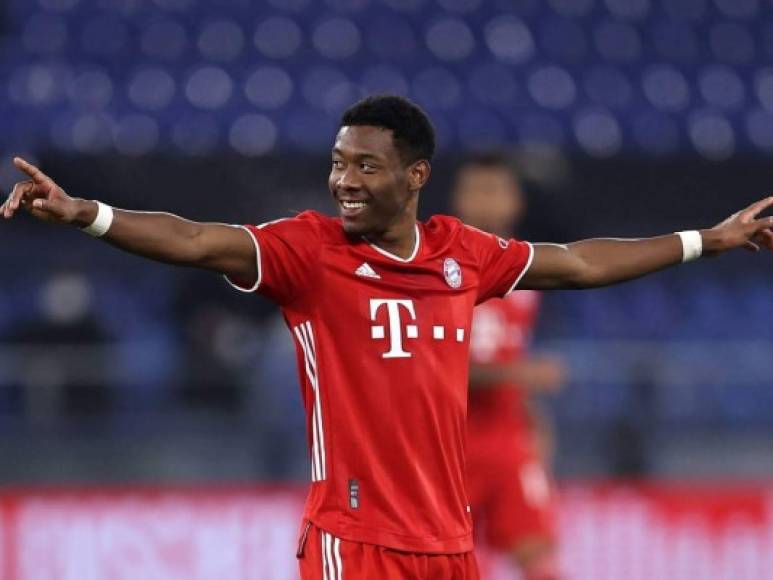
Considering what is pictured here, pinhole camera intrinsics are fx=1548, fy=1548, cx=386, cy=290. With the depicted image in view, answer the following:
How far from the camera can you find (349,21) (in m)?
12.7

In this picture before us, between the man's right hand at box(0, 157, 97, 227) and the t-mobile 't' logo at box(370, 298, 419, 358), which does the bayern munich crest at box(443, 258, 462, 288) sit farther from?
the man's right hand at box(0, 157, 97, 227)

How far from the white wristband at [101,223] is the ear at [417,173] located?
946 millimetres

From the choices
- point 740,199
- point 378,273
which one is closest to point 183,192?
point 740,199

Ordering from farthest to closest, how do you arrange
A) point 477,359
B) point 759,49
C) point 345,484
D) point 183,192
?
point 759,49
point 183,192
point 477,359
point 345,484

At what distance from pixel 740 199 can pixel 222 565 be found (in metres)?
4.82

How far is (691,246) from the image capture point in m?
5.07

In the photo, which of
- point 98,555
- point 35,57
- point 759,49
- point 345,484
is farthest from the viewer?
point 759,49

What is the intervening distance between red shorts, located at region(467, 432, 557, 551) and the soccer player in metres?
2.44

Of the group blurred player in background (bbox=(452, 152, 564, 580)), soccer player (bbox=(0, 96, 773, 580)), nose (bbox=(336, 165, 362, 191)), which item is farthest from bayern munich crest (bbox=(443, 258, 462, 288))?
blurred player in background (bbox=(452, 152, 564, 580))

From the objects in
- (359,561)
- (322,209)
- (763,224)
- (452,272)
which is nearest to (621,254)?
(763,224)

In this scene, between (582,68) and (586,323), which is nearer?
(586,323)

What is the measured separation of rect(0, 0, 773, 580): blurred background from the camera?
8484mm

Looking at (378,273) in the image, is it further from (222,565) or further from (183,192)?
(183,192)

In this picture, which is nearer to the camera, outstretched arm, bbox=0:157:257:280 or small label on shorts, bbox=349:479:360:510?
outstretched arm, bbox=0:157:257:280
